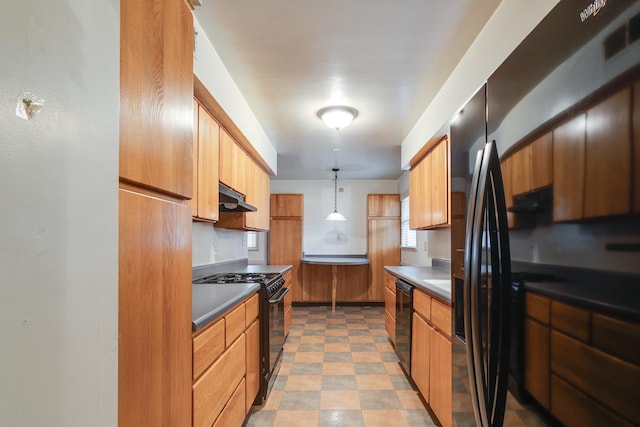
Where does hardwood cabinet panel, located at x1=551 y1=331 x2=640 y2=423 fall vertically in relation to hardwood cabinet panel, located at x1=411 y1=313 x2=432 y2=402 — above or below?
above

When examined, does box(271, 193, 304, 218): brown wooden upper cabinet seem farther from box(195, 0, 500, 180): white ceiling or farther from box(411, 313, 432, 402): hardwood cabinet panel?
box(411, 313, 432, 402): hardwood cabinet panel

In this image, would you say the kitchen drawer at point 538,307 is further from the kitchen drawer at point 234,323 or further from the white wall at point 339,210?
the white wall at point 339,210

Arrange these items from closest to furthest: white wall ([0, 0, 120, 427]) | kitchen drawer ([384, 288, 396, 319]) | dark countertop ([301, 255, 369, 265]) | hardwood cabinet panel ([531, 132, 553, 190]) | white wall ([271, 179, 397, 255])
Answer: white wall ([0, 0, 120, 427])
hardwood cabinet panel ([531, 132, 553, 190])
kitchen drawer ([384, 288, 396, 319])
dark countertop ([301, 255, 369, 265])
white wall ([271, 179, 397, 255])

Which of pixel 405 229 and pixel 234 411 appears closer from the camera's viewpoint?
pixel 234 411

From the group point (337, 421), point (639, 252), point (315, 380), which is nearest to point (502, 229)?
point (639, 252)

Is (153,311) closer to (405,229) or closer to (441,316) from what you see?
(441,316)

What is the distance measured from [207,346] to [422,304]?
62.3 inches

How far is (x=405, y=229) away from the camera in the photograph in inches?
239

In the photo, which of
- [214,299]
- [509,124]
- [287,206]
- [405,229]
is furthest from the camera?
[287,206]

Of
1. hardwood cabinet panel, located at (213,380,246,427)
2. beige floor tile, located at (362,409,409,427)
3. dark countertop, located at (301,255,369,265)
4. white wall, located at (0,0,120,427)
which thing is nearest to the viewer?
white wall, located at (0,0,120,427)

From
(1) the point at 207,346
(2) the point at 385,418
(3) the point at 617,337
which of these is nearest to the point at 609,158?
(3) the point at 617,337

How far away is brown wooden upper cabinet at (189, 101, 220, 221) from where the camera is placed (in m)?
2.10

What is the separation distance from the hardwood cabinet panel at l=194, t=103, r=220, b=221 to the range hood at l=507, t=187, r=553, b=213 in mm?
1731

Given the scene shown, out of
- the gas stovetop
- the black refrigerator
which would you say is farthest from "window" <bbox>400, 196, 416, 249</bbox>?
the black refrigerator
